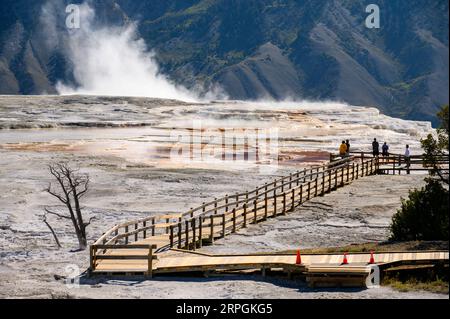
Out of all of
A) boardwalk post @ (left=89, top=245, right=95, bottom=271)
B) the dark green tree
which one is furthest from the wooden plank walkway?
the dark green tree

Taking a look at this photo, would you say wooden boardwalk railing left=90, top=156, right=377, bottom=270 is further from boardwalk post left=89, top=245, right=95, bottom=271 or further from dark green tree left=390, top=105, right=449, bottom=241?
dark green tree left=390, top=105, right=449, bottom=241

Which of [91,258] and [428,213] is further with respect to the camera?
[428,213]

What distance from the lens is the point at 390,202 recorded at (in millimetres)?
35062

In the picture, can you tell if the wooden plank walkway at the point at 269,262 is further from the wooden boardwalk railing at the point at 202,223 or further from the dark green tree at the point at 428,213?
the dark green tree at the point at 428,213

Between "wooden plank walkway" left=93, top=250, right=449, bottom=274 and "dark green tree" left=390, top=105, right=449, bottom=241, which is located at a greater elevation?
"dark green tree" left=390, top=105, right=449, bottom=241

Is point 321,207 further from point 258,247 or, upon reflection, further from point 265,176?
point 265,176

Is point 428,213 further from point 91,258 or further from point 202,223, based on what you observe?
point 91,258

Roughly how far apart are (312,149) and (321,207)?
35244mm

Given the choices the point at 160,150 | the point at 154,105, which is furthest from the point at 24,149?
the point at 154,105

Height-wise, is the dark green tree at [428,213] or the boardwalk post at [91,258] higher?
the dark green tree at [428,213]

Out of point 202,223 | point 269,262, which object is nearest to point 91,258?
point 269,262

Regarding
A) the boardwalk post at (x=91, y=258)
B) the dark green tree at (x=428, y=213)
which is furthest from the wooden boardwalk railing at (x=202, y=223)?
the dark green tree at (x=428, y=213)

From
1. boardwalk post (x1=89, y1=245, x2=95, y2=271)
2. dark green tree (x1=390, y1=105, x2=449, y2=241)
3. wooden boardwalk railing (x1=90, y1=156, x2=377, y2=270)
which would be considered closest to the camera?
boardwalk post (x1=89, y1=245, x2=95, y2=271)

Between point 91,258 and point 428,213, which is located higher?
point 428,213
